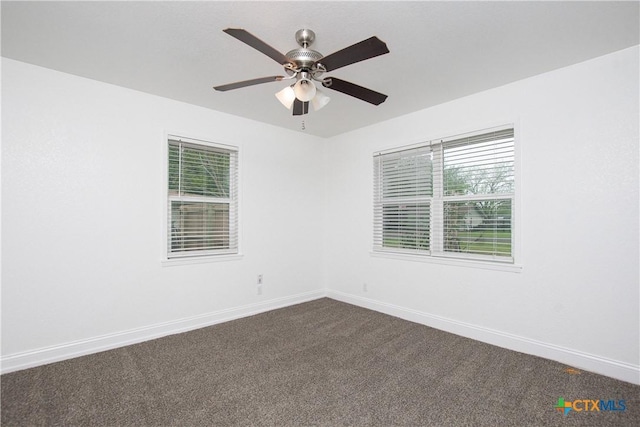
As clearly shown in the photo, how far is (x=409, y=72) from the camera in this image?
2740 millimetres

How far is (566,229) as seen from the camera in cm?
265

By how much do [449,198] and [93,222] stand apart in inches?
141

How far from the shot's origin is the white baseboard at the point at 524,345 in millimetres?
2391

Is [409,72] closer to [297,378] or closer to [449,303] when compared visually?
[449,303]

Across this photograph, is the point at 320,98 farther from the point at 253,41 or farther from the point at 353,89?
the point at 253,41

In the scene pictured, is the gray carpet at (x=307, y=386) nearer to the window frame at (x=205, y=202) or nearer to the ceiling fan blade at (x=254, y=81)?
the window frame at (x=205, y=202)

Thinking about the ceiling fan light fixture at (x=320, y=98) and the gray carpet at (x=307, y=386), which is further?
the ceiling fan light fixture at (x=320, y=98)

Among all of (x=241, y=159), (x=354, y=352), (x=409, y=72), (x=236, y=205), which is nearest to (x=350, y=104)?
(x=409, y=72)

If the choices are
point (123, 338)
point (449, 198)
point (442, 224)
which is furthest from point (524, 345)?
point (123, 338)

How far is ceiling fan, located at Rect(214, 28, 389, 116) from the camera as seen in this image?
1675 mm

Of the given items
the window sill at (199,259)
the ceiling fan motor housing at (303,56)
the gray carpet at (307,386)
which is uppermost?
the ceiling fan motor housing at (303,56)

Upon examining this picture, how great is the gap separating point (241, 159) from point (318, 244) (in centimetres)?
174

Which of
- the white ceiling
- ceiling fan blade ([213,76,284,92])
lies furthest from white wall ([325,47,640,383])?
ceiling fan blade ([213,76,284,92])

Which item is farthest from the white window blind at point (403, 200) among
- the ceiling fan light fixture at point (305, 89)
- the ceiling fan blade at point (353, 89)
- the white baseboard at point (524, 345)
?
the ceiling fan light fixture at point (305, 89)
